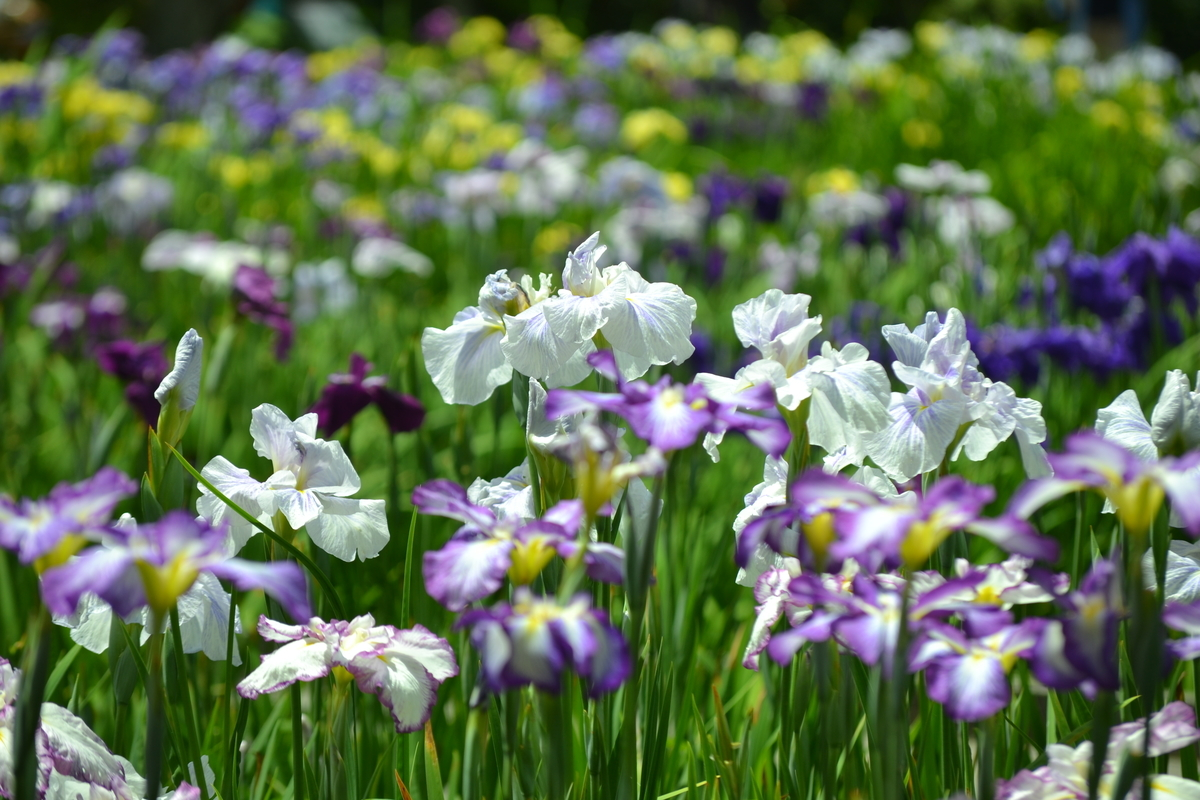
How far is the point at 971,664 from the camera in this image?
31.8 inches

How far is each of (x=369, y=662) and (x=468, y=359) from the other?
39 centimetres

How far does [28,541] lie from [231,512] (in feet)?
1.30

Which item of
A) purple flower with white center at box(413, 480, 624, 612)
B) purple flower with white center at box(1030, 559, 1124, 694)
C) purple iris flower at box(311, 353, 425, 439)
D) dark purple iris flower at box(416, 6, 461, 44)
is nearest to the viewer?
purple flower with white center at box(1030, 559, 1124, 694)

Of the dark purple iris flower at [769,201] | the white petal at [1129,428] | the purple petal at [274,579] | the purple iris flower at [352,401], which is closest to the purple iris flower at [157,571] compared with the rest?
the purple petal at [274,579]

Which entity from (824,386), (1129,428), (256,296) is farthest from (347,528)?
(256,296)

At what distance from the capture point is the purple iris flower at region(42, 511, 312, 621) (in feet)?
2.32

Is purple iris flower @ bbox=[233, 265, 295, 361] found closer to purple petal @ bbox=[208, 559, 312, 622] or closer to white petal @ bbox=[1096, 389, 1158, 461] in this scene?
purple petal @ bbox=[208, 559, 312, 622]

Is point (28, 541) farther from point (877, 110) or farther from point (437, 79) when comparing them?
point (437, 79)

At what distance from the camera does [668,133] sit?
242 inches

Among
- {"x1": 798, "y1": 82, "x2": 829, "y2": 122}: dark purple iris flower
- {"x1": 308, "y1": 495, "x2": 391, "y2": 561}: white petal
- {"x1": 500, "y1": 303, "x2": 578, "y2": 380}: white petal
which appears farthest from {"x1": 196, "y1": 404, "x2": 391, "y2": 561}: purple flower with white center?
{"x1": 798, "y1": 82, "x2": 829, "y2": 122}: dark purple iris flower

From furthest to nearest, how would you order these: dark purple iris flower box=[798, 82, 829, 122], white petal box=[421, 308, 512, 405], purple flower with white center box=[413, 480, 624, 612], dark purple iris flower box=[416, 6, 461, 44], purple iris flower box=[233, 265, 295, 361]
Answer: dark purple iris flower box=[416, 6, 461, 44] < dark purple iris flower box=[798, 82, 829, 122] < purple iris flower box=[233, 265, 295, 361] < white petal box=[421, 308, 512, 405] < purple flower with white center box=[413, 480, 624, 612]

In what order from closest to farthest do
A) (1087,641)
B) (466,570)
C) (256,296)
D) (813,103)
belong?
1. (1087,641)
2. (466,570)
3. (256,296)
4. (813,103)

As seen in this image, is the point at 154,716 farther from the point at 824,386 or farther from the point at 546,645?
the point at 824,386

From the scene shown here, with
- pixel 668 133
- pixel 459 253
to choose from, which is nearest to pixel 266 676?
pixel 459 253
